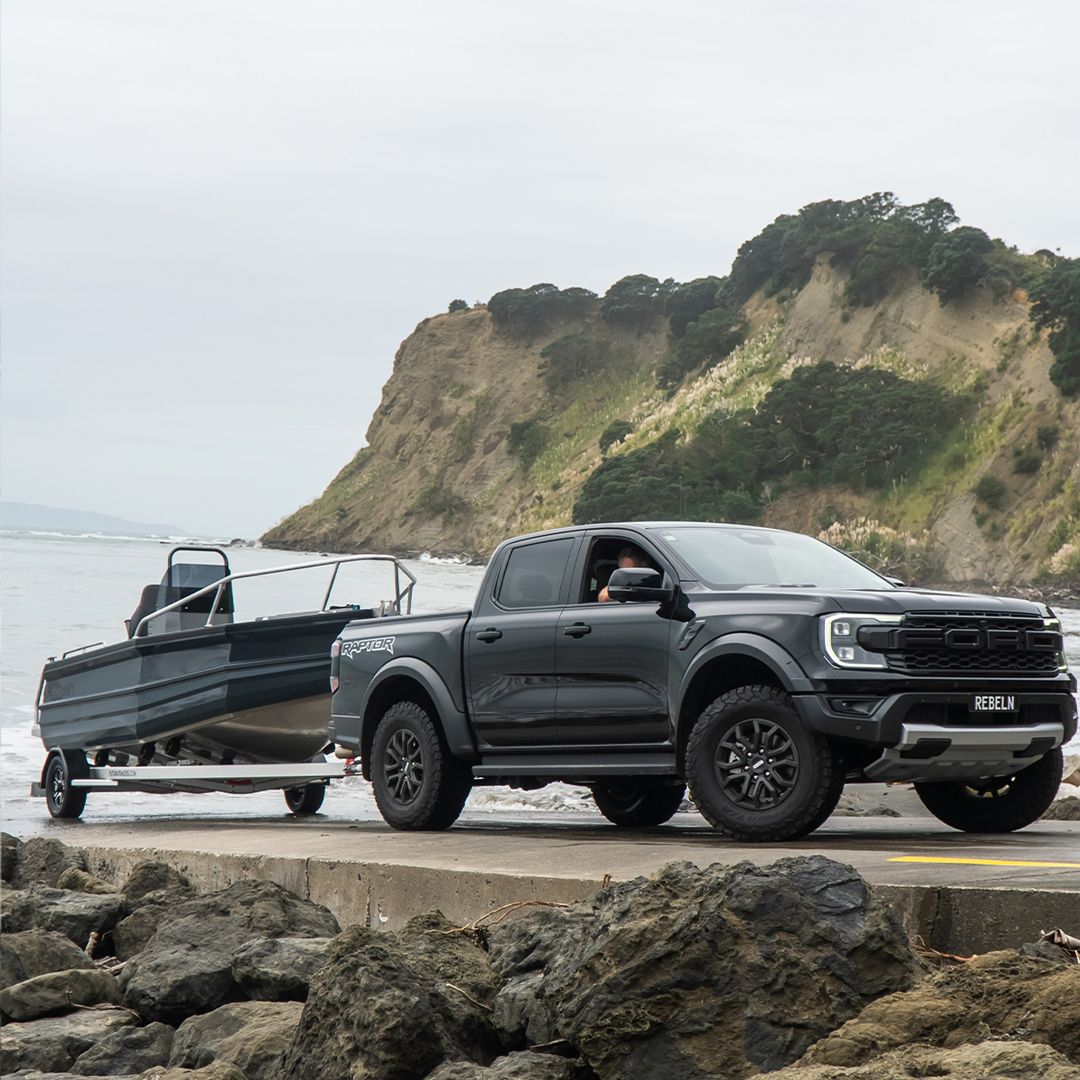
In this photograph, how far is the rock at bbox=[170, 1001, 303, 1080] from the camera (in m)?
6.02

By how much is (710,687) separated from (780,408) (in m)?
78.6

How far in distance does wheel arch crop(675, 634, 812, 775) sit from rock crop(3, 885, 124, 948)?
320 centimetres

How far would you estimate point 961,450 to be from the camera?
258 ft

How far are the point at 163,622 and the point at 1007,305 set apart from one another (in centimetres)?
7736

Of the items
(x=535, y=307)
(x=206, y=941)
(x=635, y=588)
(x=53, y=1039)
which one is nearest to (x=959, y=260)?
(x=535, y=307)

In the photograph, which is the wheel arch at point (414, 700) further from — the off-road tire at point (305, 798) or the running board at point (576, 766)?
the off-road tire at point (305, 798)

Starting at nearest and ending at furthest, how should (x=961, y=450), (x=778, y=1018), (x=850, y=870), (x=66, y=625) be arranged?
(x=778, y=1018)
(x=850, y=870)
(x=66, y=625)
(x=961, y=450)

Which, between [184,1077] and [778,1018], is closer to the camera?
[778,1018]

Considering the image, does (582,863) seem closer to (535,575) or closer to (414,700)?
(535,575)

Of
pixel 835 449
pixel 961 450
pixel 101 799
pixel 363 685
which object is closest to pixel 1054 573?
pixel 961 450

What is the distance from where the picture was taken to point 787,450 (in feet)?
280

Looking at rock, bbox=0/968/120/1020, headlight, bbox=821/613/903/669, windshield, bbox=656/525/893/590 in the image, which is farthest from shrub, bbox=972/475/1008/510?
rock, bbox=0/968/120/1020

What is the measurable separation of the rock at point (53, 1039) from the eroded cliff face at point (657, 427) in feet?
211

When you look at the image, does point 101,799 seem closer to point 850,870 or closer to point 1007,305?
point 850,870
